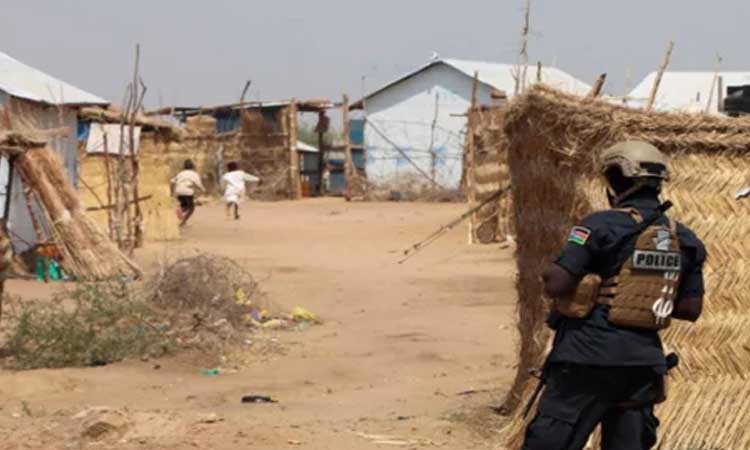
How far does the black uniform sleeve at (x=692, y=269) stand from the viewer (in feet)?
15.8

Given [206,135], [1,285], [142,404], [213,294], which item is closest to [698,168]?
[142,404]

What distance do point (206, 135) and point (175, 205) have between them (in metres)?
16.3

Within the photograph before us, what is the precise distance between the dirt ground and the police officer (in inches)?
88.3

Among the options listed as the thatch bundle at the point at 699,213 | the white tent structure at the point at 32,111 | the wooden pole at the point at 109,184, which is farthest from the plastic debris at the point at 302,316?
the thatch bundle at the point at 699,213

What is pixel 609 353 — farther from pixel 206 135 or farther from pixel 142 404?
pixel 206 135

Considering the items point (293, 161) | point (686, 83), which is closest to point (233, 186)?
point (293, 161)

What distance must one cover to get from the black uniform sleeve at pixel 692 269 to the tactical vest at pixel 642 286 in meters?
0.17

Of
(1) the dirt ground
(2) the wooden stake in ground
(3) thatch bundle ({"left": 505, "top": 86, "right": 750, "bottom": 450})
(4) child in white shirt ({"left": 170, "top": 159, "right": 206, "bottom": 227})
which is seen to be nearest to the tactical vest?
(3) thatch bundle ({"left": 505, "top": 86, "right": 750, "bottom": 450})

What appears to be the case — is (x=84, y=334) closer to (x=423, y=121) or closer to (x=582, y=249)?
(x=582, y=249)

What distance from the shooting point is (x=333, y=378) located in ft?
32.7

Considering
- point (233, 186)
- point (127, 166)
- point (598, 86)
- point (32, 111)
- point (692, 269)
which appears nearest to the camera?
point (692, 269)

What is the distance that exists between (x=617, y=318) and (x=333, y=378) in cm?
553

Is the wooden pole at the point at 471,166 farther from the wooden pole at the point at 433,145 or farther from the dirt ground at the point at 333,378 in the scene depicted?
the wooden pole at the point at 433,145

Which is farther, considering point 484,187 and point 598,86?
point 484,187
